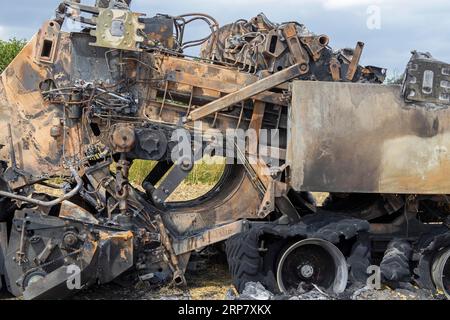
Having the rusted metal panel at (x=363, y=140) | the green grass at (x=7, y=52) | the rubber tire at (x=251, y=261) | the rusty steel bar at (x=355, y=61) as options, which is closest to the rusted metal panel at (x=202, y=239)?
the rubber tire at (x=251, y=261)

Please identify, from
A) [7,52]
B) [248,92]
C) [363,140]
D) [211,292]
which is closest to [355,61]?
[363,140]

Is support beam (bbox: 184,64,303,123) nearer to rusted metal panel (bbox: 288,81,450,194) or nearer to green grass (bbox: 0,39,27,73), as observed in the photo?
rusted metal panel (bbox: 288,81,450,194)

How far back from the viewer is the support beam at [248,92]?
A: 20.4 ft

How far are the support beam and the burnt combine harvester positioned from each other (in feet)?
0.05

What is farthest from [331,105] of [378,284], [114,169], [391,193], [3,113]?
[3,113]

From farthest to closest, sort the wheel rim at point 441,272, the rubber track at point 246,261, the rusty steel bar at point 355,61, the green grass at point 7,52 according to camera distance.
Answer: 1. the green grass at point 7,52
2. the rusty steel bar at point 355,61
3. the wheel rim at point 441,272
4. the rubber track at point 246,261

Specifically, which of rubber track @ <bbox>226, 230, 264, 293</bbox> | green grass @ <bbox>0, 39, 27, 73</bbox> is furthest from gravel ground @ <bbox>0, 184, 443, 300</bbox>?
green grass @ <bbox>0, 39, 27, 73</bbox>

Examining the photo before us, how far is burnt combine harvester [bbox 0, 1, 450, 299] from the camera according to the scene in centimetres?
586

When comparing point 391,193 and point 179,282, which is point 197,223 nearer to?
point 179,282

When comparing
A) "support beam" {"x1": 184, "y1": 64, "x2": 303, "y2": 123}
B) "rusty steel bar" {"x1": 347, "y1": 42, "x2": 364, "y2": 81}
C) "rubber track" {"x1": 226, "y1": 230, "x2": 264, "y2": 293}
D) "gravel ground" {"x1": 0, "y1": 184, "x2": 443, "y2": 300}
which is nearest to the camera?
"gravel ground" {"x1": 0, "y1": 184, "x2": 443, "y2": 300}

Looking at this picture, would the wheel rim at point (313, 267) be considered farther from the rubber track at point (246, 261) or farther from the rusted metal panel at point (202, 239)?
the rusted metal panel at point (202, 239)

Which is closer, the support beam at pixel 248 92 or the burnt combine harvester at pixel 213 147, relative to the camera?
the burnt combine harvester at pixel 213 147

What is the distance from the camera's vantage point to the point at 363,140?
6.00 m

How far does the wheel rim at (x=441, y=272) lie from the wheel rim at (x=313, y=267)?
95 cm
